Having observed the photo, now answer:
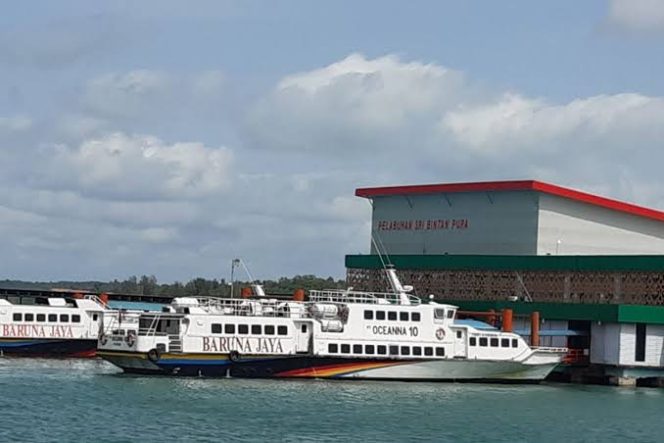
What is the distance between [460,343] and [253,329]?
1094 cm

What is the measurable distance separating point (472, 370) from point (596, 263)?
11837 mm

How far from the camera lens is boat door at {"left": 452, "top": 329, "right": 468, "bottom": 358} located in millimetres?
71938

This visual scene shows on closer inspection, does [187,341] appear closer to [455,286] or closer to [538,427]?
[538,427]

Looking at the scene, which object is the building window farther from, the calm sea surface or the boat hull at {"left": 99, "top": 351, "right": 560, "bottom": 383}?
the boat hull at {"left": 99, "top": 351, "right": 560, "bottom": 383}

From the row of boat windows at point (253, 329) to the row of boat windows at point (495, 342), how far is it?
10033mm

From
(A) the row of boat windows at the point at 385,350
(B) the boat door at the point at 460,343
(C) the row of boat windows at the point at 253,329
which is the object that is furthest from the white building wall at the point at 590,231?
(C) the row of boat windows at the point at 253,329

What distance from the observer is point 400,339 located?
232 ft

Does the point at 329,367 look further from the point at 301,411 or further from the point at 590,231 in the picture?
the point at 590,231

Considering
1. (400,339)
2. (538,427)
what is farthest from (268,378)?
(538,427)

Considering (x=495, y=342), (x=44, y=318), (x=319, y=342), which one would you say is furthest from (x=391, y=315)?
(x=44, y=318)

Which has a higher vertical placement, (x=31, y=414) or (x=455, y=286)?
(x=455, y=286)

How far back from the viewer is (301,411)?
56656mm

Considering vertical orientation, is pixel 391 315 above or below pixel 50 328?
above

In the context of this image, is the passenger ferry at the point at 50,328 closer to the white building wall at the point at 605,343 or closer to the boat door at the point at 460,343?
the boat door at the point at 460,343
